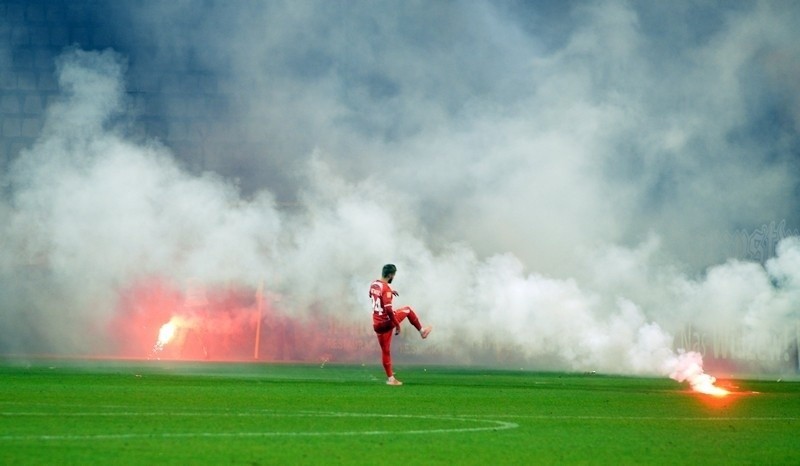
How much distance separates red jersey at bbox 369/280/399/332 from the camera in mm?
17734

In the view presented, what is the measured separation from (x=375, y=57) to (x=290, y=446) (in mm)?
26183

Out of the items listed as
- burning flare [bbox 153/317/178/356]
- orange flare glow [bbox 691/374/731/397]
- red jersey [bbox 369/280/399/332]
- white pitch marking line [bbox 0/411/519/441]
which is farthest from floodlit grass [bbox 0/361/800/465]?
burning flare [bbox 153/317/178/356]

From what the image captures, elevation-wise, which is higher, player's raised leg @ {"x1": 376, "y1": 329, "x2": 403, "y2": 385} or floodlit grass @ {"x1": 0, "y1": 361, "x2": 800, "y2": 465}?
player's raised leg @ {"x1": 376, "y1": 329, "x2": 403, "y2": 385}

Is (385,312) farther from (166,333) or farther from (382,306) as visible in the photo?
(166,333)

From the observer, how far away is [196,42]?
120 feet

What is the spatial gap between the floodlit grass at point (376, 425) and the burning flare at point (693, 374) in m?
2.63

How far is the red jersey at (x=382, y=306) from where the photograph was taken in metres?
17.7

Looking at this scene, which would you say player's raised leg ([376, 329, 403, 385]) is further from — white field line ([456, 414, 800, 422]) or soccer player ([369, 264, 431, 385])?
white field line ([456, 414, 800, 422])

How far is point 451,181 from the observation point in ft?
109

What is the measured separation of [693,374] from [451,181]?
13638 millimetres

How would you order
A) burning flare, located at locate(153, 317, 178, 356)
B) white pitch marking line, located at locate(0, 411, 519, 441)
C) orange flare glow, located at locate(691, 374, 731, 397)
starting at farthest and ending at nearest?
burning flare, located at locate(153, 317, 178, 356) < orange flare glow, located at locate(691, 374, 731, 397) < white pitch marking line, located at locate(0, 411, 519, 441)

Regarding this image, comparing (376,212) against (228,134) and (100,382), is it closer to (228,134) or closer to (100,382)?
(228,134)

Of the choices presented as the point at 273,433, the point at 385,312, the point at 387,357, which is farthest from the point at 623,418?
the point at 385,312

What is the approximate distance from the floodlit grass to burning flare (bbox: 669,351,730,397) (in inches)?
104
